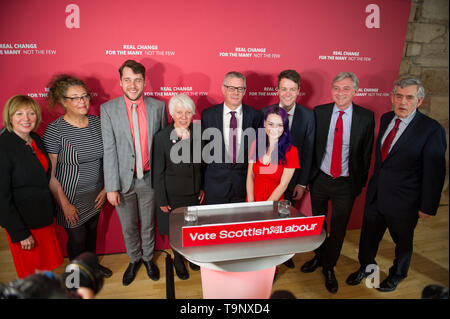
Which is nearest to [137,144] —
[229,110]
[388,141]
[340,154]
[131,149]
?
[131,149]

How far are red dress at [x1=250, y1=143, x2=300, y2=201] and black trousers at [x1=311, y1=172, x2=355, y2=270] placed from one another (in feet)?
1.60

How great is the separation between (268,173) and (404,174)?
114 centimetres

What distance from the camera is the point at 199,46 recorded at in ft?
8.98

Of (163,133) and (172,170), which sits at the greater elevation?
(163,133)

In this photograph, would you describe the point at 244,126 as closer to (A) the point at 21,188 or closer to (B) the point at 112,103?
(B) the point at 112,103

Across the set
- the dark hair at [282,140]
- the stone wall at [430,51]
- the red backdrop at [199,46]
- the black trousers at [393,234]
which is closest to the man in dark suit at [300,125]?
the dark hair at [282,140]

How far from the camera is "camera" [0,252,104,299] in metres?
0.96

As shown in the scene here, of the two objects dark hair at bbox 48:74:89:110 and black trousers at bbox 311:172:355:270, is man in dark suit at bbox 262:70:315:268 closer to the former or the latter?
black trousers at bbox 311:172:355:270

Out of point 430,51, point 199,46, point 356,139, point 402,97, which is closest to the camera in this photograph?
point 402,97

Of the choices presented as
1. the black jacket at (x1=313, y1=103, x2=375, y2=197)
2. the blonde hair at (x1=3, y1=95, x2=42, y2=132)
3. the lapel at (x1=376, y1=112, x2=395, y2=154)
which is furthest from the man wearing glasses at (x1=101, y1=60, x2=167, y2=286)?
the lapel at (x1=376, y1=112, x2=395, y2=154)

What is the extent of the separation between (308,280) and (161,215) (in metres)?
1.59

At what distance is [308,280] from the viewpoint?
267 cm
